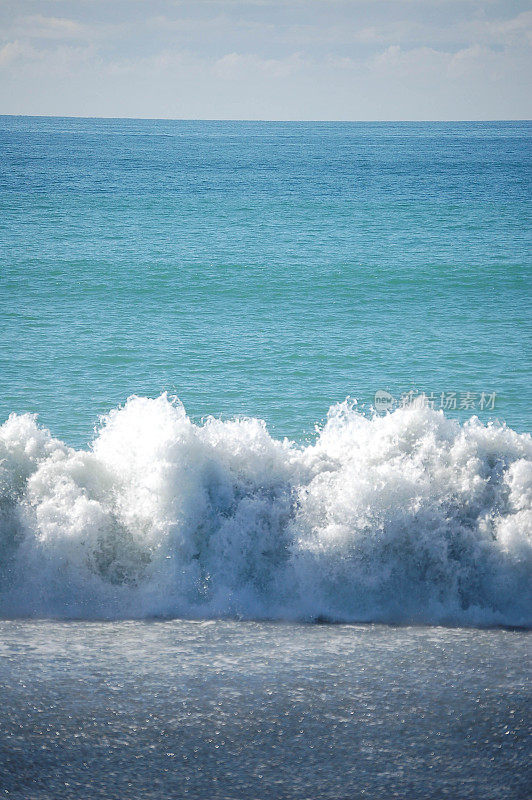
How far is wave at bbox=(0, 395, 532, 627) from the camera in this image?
668 cm

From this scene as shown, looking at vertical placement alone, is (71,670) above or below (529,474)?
below

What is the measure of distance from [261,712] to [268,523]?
93.6 inches

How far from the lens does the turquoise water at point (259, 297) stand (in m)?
12.4

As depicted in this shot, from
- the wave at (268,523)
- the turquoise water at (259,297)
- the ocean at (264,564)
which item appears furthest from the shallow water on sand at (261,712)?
the turquoise water at (259,297)

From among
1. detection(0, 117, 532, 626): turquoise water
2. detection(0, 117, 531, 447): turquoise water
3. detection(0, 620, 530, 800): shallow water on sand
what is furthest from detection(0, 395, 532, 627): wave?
detection(0, 117, 531, 447): turquoise water

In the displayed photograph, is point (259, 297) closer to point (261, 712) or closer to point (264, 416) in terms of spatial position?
point (264, 416)

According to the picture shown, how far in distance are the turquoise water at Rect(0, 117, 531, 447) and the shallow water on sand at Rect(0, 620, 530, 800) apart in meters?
4.61

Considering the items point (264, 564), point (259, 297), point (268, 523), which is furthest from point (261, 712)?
point (259, 297)

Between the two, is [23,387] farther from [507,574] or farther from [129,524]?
[507,574]

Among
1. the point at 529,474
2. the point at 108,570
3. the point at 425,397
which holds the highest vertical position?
the point at 425,397

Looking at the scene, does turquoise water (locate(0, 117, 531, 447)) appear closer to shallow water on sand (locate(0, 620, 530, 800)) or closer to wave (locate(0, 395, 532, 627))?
wave (locate(0, 395, 532, 627))

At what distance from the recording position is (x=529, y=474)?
24.4 feet

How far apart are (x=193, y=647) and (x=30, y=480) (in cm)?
262

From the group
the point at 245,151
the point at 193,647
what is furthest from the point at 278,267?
the point at 245,151
